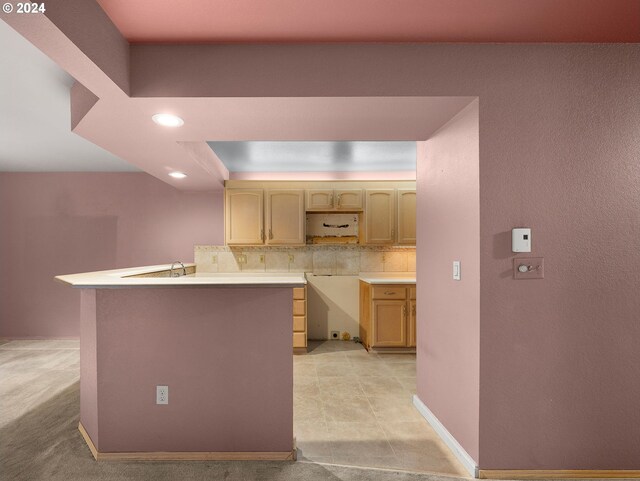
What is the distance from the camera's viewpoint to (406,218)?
4.55 m

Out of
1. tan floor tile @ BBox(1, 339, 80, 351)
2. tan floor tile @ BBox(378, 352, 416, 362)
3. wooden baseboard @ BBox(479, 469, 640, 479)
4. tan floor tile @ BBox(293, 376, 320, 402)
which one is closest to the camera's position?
wooden baseboard @ BBox(479, 469, 640, 479)

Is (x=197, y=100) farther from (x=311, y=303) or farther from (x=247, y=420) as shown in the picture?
(x=311, y=303)

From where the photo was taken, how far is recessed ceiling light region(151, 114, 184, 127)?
6.74ft

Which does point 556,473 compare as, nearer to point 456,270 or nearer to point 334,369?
point 456,270

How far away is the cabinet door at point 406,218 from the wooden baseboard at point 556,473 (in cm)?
300

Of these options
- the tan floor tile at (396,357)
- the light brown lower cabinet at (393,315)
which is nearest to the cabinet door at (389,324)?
the light brown lower cabinet at (393,315)

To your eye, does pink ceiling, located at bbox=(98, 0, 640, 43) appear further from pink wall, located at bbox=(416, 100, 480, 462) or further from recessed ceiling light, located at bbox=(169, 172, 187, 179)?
recessed ceiling light, located at bbox=(169, 172, 187, 179)

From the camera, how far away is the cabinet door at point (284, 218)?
14.9 feet

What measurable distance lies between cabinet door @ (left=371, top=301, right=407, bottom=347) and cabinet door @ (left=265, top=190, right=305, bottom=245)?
4.54 feet

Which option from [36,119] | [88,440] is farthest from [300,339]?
[36,119]

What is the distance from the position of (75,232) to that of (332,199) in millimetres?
3699

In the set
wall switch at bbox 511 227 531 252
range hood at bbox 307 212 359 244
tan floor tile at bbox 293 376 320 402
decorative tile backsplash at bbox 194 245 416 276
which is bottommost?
tan floor tile at bbox 293 376 320 402

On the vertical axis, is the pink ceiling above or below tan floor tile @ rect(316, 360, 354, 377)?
above

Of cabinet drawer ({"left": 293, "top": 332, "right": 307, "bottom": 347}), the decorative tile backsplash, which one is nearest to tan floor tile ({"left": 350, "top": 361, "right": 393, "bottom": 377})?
cabinet drawer ({"left": 293, "top": 332, "right": 307, "bottom": 347})
